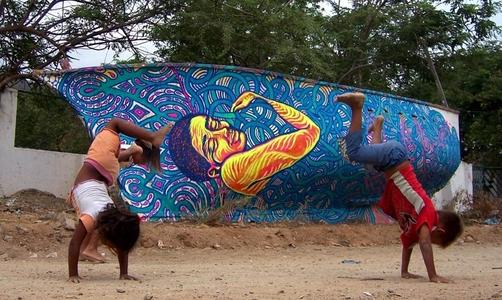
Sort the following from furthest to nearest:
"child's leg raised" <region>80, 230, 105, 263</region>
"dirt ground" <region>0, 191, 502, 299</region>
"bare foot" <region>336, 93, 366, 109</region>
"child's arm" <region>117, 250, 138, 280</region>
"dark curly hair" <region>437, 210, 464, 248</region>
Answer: "child's leg raised" <region>80, 230, 105, 263</region> < "dark curly hair" <region>437, 210, 464, 248</region> < "bare foot" <region>336, 93, 366, 109</region> < "child's arm" <region>117, 250, 138, 280</region> < "dirt ground" <region>0, 191, 502, 299</region>

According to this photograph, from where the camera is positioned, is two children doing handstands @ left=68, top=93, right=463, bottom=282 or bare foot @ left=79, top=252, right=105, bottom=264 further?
bare foot @ left=79, top=252, right=105, bottom=264

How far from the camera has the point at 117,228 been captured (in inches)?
211

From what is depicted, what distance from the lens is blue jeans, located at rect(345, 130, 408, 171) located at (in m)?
5.87

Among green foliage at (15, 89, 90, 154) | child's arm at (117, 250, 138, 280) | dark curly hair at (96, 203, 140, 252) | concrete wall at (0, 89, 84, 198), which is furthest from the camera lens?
green foliage at (15, 89, 90, 154)

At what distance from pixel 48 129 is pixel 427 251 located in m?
17.8

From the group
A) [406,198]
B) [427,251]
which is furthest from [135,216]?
[427,251]

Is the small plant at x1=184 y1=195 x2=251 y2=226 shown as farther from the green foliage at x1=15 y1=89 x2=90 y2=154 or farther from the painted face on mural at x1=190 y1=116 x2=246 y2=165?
the green foliage at x1=15 y1=89 x2=90 y2=154

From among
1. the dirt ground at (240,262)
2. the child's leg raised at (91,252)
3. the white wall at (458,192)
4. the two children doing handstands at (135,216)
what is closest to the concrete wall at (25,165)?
the dirt ground at (240,262)

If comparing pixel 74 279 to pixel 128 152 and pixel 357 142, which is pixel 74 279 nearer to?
pixel 128 152

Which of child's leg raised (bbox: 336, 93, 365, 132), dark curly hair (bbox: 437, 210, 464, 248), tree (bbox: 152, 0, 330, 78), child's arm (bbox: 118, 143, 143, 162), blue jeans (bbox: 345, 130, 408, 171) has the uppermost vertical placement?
tree (bbox: 152, 0, 330, 78)

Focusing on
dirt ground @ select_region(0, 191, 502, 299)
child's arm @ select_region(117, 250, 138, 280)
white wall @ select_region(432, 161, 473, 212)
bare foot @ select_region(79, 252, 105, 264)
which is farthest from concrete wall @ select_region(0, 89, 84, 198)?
white wall @ select_region(432, 161, 473, 212)

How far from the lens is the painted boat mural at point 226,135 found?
32.1 ft

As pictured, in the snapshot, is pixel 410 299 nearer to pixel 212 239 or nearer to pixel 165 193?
pixel 212 239

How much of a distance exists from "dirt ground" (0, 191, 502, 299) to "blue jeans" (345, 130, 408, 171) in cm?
111
